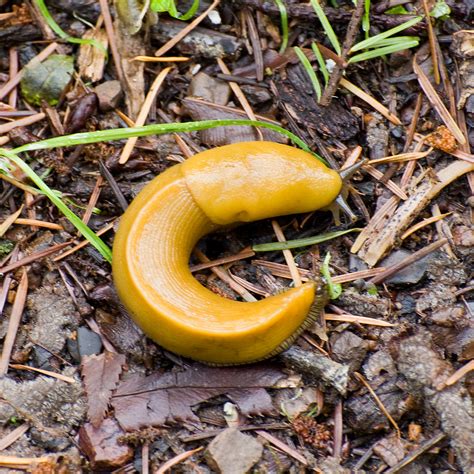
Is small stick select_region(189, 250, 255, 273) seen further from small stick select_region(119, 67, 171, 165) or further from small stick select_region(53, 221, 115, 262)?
small stick select_region(119, 67, 171, 165)

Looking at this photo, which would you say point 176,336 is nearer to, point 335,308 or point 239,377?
point 239,377

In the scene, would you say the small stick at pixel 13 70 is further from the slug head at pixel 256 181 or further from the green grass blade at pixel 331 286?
the green grass blade at pixel 331 286

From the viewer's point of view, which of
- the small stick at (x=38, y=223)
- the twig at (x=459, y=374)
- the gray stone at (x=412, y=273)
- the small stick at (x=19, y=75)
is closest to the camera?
the twig at (x=459, y=374)

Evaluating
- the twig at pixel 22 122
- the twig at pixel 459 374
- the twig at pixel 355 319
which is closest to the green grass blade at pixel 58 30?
the twig at pixel 22 122

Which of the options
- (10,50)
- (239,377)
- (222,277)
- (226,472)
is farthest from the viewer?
(10,50)

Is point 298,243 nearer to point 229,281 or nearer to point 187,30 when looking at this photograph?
point 229,281

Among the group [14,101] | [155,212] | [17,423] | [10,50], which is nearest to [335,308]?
[155,212]
